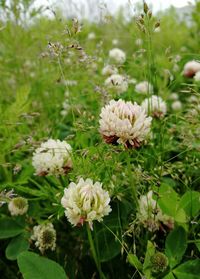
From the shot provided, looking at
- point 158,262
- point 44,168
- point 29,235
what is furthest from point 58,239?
point 158,262

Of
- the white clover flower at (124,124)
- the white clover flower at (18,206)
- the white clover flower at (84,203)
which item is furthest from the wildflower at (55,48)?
the white clover flower at (18,206)

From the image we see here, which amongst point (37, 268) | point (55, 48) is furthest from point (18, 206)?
point (55, 48)

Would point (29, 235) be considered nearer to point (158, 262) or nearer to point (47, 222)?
point (47, 222)

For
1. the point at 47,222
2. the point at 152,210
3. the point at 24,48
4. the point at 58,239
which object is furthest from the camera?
the point at 24,48

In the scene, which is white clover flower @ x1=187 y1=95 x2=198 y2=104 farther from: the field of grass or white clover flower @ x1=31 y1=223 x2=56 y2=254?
white clover flower @ x1=31 y1=223 x2=56 y2=254

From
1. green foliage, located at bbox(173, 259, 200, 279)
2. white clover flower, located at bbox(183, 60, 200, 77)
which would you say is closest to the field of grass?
green foliage, located at bbox(173, 259, 200, 279)

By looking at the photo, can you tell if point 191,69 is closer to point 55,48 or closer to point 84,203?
point 55,48
